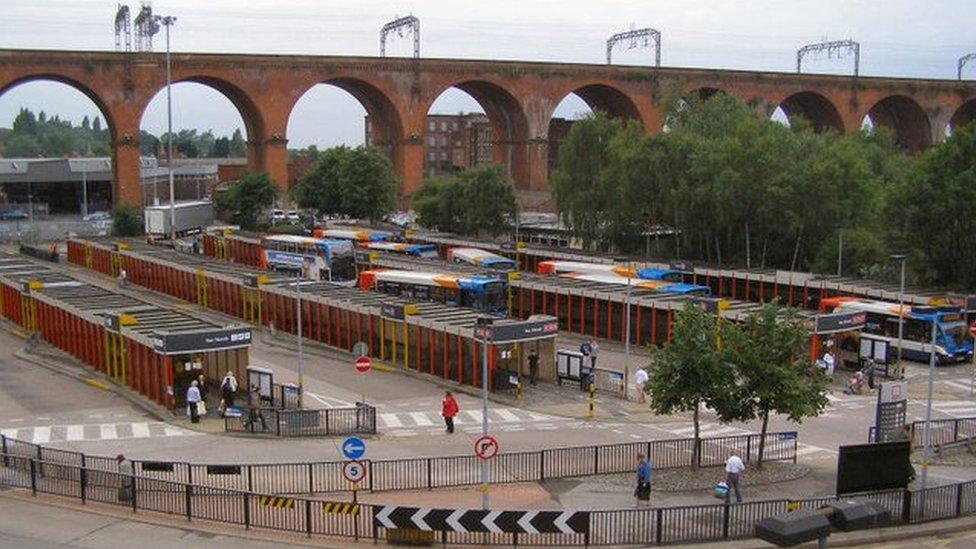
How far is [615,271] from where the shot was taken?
54.4 meters

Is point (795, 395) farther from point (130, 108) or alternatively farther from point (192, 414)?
point (130, 108)

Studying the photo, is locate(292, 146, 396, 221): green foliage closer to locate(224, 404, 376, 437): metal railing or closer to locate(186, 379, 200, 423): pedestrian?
locate(186, 379, 200, 423): pedestrian

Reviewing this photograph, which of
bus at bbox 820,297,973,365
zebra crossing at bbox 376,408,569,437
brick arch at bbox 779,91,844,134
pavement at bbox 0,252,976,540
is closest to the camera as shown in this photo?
pavement at bbox 0,252,976,540

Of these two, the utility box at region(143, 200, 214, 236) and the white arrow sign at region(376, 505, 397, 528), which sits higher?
the utility box at region(143, 200, 214, 236)

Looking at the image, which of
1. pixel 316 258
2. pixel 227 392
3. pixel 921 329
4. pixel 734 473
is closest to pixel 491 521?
pixel 734 473

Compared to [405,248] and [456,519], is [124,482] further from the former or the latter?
[405,248]

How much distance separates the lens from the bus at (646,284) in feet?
156

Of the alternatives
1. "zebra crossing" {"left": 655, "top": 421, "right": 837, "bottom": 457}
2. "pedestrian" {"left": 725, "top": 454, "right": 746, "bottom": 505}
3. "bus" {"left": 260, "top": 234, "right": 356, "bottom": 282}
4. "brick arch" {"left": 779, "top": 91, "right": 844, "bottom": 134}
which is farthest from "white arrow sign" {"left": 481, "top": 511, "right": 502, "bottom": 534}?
"brick arch" {"left": 779, "top": 91, "right": 844, "bottom": 134}

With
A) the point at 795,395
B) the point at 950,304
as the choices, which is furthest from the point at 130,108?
the point at 795,395

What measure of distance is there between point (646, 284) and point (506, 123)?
236ft

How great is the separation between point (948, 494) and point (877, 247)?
127 ft

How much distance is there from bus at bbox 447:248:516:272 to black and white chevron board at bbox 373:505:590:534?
40220 millimetres

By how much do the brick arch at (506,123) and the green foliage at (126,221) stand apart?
119 feet

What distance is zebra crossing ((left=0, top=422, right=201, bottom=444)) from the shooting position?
28484mm
